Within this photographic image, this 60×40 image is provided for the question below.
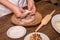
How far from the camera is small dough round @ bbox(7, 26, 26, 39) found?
94cm

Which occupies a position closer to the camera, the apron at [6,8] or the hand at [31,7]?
the hand at [31,7]

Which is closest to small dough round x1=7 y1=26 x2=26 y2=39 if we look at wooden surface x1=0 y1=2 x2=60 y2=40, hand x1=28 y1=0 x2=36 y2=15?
wooden surface x1=0 y1=2 x2=60 y2=40

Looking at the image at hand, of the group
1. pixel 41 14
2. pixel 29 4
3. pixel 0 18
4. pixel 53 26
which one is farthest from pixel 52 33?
pixel 0 18

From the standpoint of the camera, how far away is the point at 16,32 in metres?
0.97

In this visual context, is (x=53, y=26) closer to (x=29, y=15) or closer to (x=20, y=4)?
(x=29, y=15)

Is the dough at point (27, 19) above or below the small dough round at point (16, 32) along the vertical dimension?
above

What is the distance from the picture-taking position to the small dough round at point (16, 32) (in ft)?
3.08

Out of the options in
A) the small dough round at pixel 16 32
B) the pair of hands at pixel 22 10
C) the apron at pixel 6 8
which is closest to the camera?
the small dough round at pixel 16 32

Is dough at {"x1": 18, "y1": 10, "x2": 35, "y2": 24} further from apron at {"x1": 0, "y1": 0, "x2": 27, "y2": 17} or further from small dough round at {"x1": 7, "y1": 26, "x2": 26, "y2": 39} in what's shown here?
apron at {"x1": 0, "y1": 0, "x2": 27, "y2": 17}

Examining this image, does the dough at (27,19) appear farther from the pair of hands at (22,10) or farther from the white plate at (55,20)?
the white plate at (55,20)

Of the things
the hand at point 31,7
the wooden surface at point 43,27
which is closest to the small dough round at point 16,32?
the wooden surface at point 43,27

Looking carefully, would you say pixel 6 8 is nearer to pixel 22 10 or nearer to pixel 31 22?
pixel 22 10

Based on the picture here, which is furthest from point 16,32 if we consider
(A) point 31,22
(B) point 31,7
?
(B) point 31,7

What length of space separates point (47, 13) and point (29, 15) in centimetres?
16
